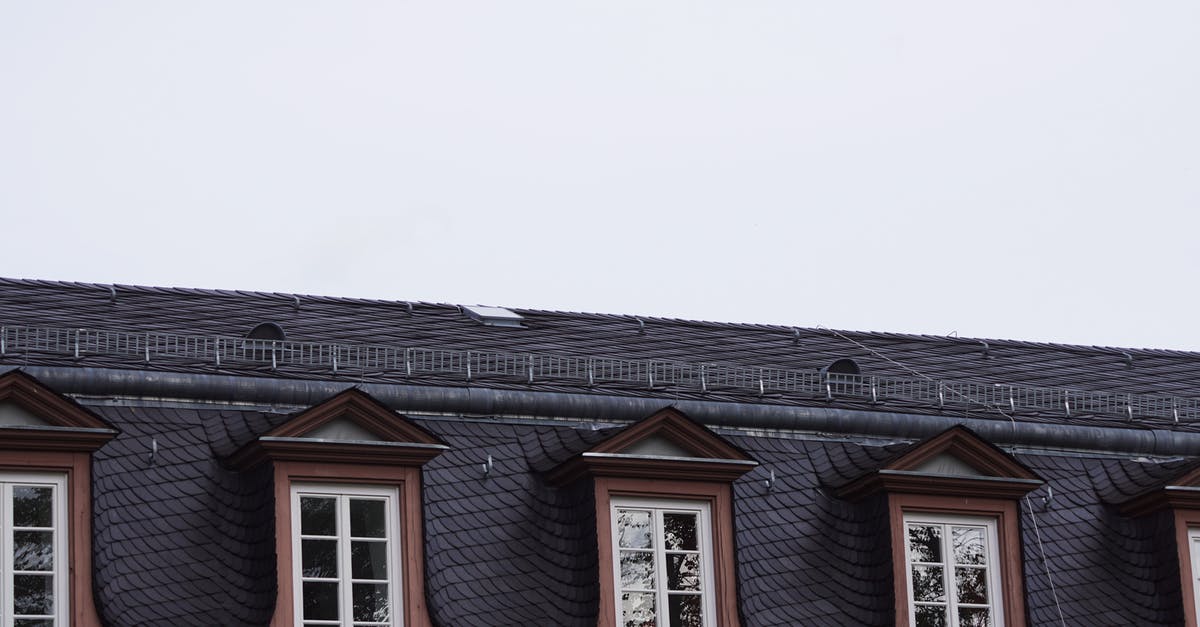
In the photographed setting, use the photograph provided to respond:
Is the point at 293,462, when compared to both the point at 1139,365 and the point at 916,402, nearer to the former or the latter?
the point at 916,402

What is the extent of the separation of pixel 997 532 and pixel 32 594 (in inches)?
521

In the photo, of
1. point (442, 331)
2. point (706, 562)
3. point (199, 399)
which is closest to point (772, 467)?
point (706, 562)

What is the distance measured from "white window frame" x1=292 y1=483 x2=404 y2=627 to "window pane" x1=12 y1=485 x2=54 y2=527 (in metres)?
2.98

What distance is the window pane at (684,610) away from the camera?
3462 cm

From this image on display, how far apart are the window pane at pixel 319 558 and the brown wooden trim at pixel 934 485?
768 cm

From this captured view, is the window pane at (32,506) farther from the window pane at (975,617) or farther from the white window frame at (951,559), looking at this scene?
the window pane at (975,617)

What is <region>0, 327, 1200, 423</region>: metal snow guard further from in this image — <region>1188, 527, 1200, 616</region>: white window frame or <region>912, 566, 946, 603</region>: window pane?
<region>912, 566, 946, 603</region>: window pane

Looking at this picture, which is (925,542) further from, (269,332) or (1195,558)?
(269,332)

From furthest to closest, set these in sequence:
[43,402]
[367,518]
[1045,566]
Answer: [1045,566] → [367,518] → [43,402]

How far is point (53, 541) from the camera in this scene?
32.0 m

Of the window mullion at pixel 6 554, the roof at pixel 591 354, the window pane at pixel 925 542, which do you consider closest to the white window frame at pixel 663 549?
the roof at pixel 591 354

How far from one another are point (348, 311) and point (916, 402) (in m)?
8.58

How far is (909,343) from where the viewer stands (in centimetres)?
4419

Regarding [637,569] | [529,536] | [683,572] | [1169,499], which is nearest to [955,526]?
[1169,499]
